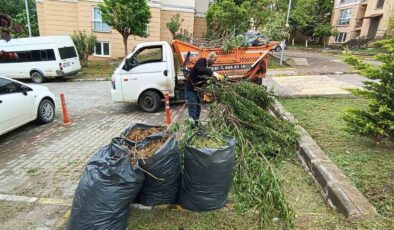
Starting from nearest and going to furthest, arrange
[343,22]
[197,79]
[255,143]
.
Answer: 1. [255,143]
2. [197,79]
3. [343,22]

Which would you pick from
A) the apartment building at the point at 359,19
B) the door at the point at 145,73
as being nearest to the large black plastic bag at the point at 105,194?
the door at the point at 145,73

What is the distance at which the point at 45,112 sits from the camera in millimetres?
7586

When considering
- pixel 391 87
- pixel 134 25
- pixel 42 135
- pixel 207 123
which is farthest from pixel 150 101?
pixel 134 25

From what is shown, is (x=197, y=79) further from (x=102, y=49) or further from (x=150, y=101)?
(x=102, y=49)

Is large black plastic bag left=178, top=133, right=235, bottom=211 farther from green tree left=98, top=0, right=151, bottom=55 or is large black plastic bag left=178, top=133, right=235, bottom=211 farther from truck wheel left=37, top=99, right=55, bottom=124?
green tree left=98, top=0, right=151, bottom=55

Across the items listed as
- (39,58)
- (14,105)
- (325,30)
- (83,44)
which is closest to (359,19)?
(325,30)

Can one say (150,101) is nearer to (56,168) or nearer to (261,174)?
(56,168)

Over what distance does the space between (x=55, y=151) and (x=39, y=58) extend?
36.1ft

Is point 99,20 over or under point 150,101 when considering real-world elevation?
→ over

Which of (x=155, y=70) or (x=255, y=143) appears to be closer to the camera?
(x=255, y=143)

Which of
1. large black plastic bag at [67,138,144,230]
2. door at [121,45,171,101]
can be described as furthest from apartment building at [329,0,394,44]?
Result: large black plastic bag at [67,138,144,230]

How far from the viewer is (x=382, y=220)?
2.93m

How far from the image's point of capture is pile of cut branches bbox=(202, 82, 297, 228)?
9.75 feet

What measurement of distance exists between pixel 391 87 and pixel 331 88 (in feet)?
20.5
